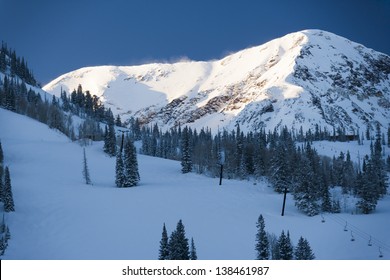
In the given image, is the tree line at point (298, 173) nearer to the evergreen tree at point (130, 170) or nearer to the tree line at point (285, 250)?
the evergreen tree at point (130, 170)

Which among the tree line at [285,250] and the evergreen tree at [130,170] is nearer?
the tree line at [285,250]

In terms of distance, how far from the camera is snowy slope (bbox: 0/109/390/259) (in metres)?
52.2

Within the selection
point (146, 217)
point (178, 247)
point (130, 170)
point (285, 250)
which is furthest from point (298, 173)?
point (178, 247)

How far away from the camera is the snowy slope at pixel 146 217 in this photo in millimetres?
52250

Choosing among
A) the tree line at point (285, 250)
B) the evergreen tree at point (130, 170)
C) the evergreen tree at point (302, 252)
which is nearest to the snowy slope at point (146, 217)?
the evergreen tree at point (130, 170)

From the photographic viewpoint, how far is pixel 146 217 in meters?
65.8

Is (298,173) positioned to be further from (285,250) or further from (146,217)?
(285,250)

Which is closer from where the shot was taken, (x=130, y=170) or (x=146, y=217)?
(x=146, y=217)

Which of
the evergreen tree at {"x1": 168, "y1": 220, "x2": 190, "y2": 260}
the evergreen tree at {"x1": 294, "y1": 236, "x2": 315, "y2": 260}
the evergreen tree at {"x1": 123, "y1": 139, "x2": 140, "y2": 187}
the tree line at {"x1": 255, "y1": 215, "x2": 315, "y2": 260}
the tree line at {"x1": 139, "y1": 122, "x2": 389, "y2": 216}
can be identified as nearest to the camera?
the evergreen tree at {"x1": 168, "y1": 220, "x2": 190, "y2": 260}

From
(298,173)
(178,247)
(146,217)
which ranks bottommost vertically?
(146,217)

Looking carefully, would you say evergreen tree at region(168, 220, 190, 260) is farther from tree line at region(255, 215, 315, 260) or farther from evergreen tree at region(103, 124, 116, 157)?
evergreen tree at region(103, 124, 116, 157)

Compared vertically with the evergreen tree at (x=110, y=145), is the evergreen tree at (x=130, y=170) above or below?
below

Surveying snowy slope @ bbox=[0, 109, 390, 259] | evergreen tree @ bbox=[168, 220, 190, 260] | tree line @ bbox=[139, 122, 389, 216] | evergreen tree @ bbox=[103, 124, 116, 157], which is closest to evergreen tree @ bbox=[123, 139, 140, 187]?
snowy slope @ bbox=[0, 109, 390, 259]
